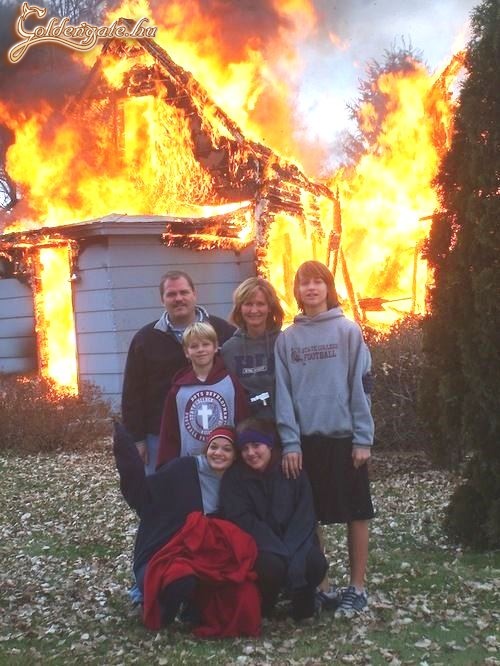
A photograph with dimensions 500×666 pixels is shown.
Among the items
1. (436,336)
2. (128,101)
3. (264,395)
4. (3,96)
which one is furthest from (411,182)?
(264,395)

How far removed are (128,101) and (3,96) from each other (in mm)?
4104

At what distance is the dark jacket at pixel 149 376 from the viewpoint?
5.07 m

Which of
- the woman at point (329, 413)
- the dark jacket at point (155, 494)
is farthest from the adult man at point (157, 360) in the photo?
the woman at point (329, 413)

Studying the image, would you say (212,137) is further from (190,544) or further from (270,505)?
(190,544)

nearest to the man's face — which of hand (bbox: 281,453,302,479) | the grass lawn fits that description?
hand (bbox: 281,453,302,479)

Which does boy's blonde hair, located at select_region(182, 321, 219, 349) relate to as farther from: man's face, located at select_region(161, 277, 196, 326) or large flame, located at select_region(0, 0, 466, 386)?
large flame, located at select_region(0, 0, 466, 386)

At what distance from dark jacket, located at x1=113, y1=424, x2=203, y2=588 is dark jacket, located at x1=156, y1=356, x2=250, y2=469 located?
0.13m

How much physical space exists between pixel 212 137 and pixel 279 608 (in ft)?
33.1

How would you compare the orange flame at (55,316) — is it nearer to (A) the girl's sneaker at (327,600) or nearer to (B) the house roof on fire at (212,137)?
(B) the house roof on fire at (212,137)

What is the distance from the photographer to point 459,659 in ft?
12.7

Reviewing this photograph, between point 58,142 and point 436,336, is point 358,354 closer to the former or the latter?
point 436,336

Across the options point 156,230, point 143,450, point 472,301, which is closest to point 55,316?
point 156,230

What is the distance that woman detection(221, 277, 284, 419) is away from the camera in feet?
15.3

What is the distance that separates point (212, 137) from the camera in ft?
44.5
